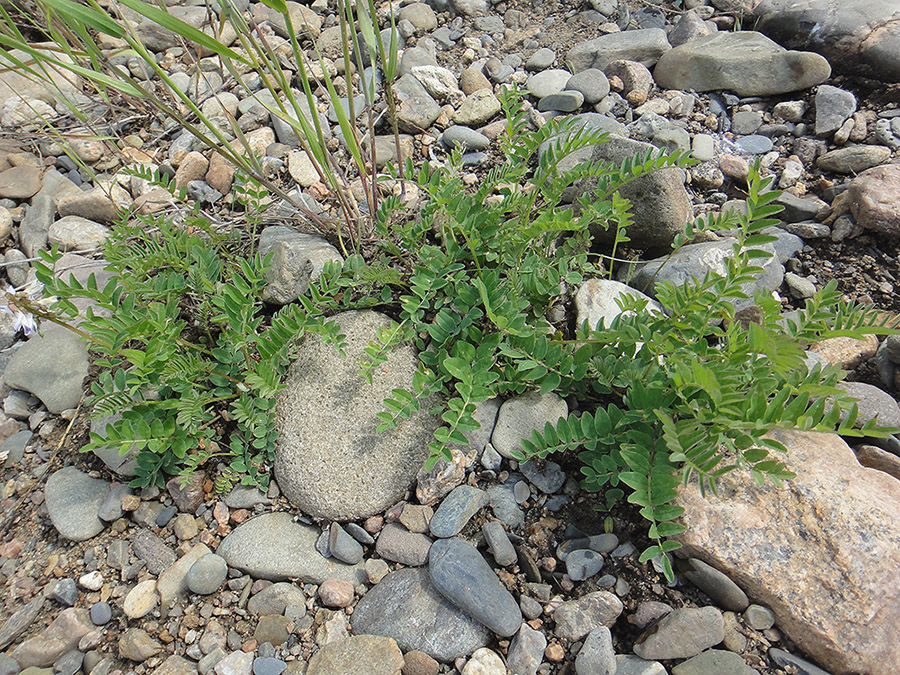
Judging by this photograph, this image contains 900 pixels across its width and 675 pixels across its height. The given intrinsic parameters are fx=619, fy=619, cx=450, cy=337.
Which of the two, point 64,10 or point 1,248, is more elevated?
point 64,10

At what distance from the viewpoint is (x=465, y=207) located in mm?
2262

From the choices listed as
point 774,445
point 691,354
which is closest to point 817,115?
point 691,354

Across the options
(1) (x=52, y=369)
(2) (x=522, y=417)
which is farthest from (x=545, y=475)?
(1) (x=52, y=369)

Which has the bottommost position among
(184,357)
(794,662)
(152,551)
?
(794,662)

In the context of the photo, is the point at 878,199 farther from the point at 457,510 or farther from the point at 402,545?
the point at 402,545

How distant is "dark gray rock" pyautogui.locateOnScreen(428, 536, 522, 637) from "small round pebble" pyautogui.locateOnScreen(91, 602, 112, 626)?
1064mm

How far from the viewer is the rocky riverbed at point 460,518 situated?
5.96 ft

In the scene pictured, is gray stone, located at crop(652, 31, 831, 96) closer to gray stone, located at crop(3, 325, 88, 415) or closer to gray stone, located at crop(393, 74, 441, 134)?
gray stone, located at crop(393, 74, 441, 134)

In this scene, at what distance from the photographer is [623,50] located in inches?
149

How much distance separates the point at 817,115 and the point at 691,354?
7.36ft

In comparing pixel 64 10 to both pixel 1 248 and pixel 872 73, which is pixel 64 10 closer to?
pixel 1 248

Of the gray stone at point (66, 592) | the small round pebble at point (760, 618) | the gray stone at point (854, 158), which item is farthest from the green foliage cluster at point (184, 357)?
the gray stone at point (854, 158)

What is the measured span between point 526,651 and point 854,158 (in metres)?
2.81

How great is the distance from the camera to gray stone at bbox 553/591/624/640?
1.85m
